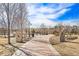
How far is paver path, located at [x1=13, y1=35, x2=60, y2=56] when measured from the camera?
1.92 meters

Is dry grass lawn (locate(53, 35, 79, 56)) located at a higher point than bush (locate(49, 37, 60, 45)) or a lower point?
lower

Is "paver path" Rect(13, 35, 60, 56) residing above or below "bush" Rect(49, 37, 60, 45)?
below

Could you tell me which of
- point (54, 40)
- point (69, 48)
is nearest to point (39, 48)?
point (54, 40)

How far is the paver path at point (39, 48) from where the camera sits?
1.92 m

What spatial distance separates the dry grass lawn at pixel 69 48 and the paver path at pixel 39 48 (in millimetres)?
54

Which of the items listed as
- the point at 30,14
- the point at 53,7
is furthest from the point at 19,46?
the point at 53,7

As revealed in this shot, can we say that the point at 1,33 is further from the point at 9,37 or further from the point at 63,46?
the point at 63,46

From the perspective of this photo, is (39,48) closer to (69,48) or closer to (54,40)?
(54,40)

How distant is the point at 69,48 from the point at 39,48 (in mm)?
323

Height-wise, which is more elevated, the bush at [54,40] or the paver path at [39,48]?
the bush at [54,40]

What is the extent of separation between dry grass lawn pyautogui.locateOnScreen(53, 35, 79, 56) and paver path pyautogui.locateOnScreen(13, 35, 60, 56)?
0.05m

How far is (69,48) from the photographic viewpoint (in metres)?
1.91

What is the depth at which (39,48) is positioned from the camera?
6.31ft

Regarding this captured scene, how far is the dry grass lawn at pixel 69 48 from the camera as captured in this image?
6.23 feet
